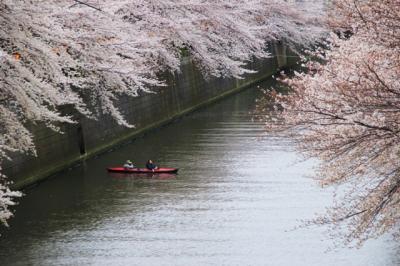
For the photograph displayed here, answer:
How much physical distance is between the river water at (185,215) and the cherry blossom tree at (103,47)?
1444mm

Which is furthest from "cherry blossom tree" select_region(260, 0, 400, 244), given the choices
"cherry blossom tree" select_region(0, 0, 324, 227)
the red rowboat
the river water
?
the red rowboat

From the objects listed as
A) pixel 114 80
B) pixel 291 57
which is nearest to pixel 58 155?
pixel 114 80

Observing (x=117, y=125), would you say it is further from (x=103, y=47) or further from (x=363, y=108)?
(x=363, y=108)

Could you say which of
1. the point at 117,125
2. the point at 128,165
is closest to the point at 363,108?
the point at 128,165

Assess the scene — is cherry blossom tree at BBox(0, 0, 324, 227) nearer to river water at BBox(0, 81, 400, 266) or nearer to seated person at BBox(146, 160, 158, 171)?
river water at BBox(0, 81, 400, 266)

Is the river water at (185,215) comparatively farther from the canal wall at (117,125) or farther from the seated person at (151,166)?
the canal wall at (117,125)

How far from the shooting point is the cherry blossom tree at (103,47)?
15266 mm

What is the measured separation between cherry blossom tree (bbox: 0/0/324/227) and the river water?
1444mm

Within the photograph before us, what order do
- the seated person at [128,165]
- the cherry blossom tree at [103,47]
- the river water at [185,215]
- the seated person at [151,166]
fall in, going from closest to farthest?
the river water at [185,215], the cherry blossom tree at [103,47], the seated person at [151,166], the seated person at [128,165]

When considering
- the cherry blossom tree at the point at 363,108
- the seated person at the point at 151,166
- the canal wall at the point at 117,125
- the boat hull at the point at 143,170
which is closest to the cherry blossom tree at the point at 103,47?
the canal wall at the point at 117,125

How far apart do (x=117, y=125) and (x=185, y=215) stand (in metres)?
9.36

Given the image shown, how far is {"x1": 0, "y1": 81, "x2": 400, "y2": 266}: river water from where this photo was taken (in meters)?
14.6

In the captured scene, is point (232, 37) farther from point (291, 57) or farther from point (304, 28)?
point (291, 57)

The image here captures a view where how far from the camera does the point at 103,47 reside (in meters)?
22.2
